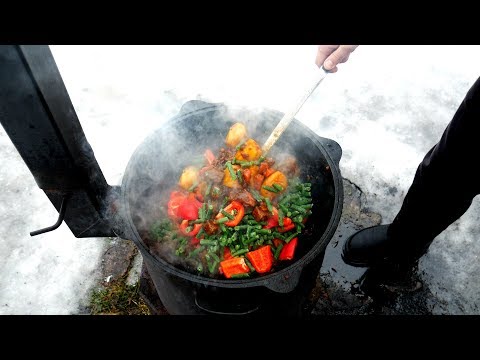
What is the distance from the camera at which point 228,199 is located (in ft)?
9.68

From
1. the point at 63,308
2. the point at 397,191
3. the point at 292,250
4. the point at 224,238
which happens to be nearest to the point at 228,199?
the point at 224,238

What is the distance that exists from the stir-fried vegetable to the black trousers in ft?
3.00

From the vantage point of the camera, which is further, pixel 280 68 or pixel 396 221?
→ pixel 280 68

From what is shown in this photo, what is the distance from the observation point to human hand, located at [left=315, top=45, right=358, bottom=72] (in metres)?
2.69

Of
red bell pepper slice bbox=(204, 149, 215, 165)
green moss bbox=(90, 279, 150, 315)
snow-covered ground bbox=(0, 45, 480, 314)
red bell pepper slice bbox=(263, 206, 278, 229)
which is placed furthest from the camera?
snow-covered ground bbox=(0, 45, 480, 314)

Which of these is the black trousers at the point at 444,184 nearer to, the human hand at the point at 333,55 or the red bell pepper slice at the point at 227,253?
the human hand at the point at 333,55

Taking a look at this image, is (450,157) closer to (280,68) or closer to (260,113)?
(260,113)

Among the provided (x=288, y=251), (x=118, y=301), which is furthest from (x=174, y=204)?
(x=118, y=301)

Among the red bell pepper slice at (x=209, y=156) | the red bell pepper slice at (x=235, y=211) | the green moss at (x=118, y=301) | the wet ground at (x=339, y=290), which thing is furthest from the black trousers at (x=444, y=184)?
the green moss at (x=118, y=301)

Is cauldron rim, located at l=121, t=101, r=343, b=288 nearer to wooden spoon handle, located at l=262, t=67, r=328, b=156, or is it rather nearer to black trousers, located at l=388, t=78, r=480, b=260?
wooden spoon handle, located at l=262, t=67, r=328, b=156

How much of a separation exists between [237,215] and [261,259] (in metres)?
0.37

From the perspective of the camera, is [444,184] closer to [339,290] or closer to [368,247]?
[368,247]

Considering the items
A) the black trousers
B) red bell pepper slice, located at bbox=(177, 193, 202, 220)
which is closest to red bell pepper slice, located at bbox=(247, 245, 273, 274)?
red bell pepper slice, located at bbox=(177, 193, 202, 220)
